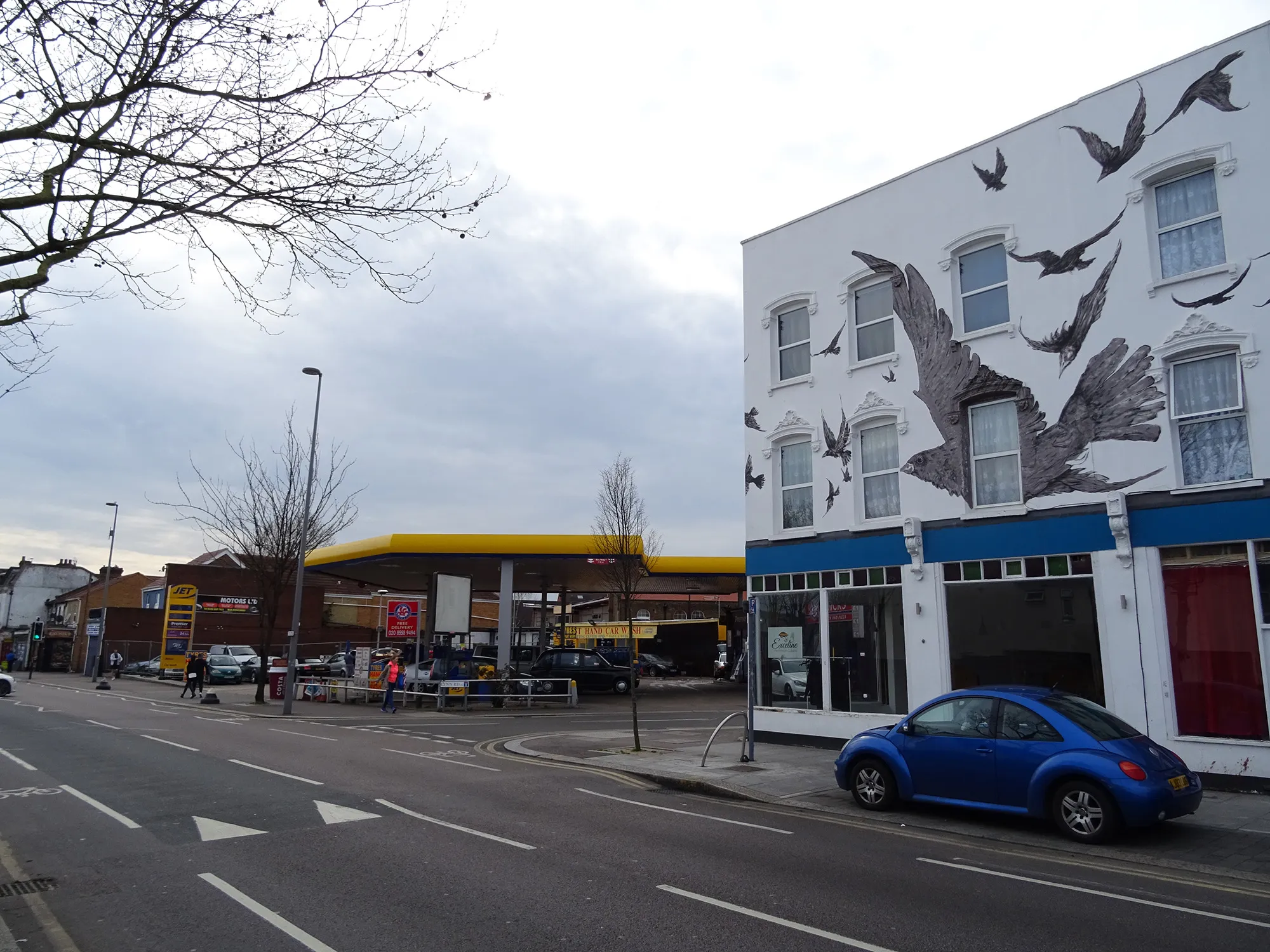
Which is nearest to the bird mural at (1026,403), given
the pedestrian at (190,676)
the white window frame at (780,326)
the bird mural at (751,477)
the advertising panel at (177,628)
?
the white window frame at (780,326)

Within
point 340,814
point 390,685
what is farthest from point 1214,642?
point 390,685

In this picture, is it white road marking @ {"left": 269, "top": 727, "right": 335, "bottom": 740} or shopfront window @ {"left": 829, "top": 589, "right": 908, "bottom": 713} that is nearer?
shopfront window @ {"left": 829, "top": 589, "right": 908, "bottom": 713}

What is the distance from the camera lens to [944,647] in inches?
599

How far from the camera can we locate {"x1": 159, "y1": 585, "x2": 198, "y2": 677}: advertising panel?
4703cm

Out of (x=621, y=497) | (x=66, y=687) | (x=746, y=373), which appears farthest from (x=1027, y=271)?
(x=66, y=687)

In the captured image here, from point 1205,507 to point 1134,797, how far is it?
567cm

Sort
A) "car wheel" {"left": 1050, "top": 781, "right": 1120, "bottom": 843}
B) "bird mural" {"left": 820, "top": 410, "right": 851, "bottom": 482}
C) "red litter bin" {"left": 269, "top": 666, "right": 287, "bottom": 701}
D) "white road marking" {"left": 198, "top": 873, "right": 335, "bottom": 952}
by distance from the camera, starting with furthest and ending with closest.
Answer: "red litter bin" {"left": 269, "top": 666, "right": 287, "bottom": 701}
"bird mural" {"left": 820, "top": 410, "right": 851, "bottom": 482}
"car wheel" {"left": 1050, "top": 781, "right": 1120, "bottom": 843}
"white road marking" {"left": 198, "top": 873, "right": 335, "bottom": 952}

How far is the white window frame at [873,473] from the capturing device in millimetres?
16375

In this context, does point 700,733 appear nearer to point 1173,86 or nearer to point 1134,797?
point 1134,797

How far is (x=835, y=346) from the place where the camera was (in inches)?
698

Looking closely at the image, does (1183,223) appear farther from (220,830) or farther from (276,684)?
(276,684)

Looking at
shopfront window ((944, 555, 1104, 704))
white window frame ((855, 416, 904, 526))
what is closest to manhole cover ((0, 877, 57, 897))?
shopfront window ((944, 555, 1104, 704))

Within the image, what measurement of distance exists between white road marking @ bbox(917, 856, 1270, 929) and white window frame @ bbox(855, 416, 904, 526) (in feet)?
28.3

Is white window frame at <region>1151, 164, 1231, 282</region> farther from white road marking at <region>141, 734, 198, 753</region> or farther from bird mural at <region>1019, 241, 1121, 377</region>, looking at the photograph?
white road marking at <region>141, 734, 198, 753</region>
